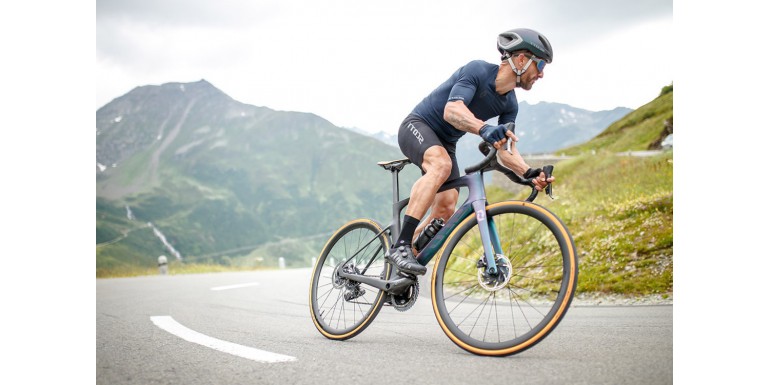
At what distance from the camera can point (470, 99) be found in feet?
10.4

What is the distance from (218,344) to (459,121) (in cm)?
192

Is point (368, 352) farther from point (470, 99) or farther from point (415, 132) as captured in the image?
point (470, 99)

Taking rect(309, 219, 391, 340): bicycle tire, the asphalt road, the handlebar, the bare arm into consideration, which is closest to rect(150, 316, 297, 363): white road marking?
the asphalt road

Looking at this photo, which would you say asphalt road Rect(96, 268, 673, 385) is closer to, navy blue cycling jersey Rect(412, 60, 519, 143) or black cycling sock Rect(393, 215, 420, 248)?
black cycling sock Rect(393, 215, 420, 248)

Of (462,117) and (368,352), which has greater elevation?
(462,117)

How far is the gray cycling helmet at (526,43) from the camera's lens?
3055 mm

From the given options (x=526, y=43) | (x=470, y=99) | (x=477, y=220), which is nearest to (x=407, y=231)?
(x=477, y=220)

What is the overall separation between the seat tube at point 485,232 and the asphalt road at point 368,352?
1.50 ft
